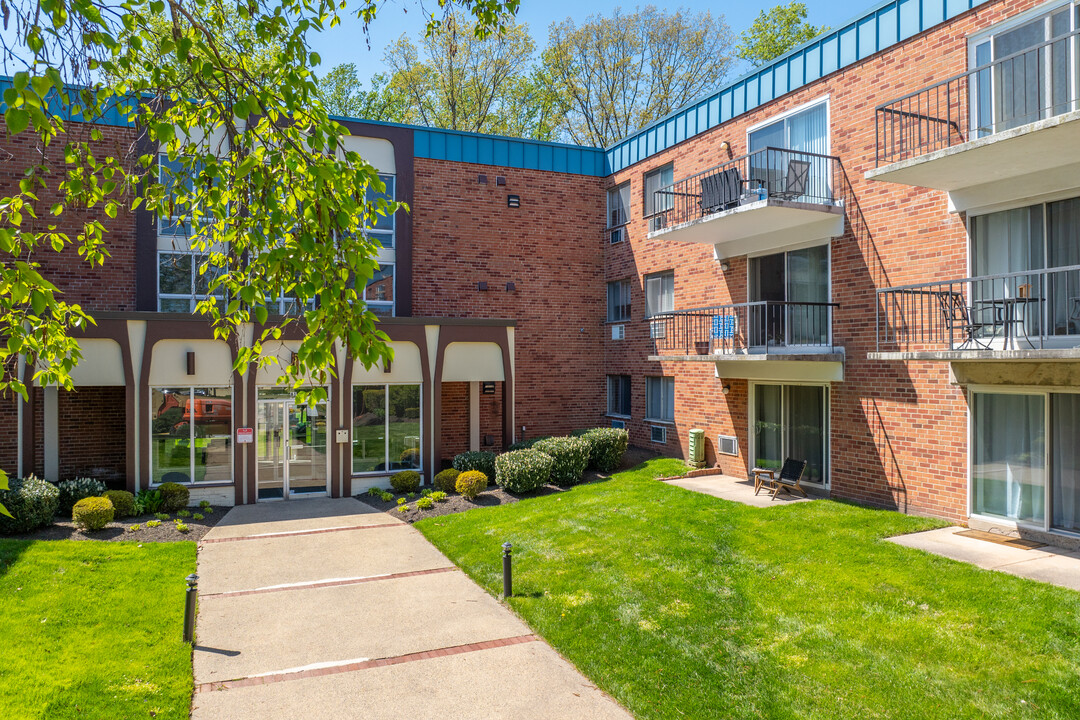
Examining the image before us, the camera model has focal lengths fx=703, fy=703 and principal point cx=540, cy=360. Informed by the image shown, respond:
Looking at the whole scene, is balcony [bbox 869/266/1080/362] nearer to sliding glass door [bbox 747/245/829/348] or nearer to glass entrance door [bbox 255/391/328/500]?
sliding glass door [bbox 747/245/829/348]

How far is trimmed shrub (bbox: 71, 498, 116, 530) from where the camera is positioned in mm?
12062

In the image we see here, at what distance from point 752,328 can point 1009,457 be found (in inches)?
229

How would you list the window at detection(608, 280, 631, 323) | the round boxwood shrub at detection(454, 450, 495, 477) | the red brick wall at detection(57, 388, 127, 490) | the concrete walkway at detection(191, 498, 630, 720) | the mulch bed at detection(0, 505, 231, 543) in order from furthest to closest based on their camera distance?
the window at detection(608, 280, 631, 323) → the round boxwood shrub at detection(454, 450, 495, 477) → the red brick wall at detection(57, 388, 127, 490) → the mulch bed at detection(0, 505, 231, 543) → the concrete walkway at detection(191, 498, 630, 720)

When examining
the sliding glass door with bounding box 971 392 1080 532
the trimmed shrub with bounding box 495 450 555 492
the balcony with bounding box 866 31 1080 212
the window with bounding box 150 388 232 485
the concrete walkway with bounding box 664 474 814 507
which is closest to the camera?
the balcony with bounding box 866 31 1080 212

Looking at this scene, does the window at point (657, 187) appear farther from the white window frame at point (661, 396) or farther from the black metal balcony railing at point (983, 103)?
the black metal balcony railing at point (983, 103)

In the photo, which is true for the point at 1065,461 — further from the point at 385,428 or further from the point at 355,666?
the point at 385,428

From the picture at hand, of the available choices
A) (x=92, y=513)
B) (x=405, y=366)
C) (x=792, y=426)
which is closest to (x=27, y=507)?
(x=92, y=513)

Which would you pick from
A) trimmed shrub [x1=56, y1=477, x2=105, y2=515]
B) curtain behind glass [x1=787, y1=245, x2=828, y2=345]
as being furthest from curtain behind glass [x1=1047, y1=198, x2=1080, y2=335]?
trimmed shrub [x1=56, y1=477, x2=105, y2=515]

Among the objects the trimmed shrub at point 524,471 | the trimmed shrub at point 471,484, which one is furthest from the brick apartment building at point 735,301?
the trimmed shrub at point 524,471

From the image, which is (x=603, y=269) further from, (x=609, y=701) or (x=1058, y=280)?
(x=609, y=701)

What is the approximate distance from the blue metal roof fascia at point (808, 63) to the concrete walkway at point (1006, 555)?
8151mm

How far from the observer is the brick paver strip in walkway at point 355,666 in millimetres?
6770

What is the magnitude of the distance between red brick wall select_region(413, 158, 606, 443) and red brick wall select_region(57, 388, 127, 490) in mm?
7656

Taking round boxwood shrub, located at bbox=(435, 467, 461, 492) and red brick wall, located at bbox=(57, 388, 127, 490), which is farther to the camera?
red brick wall, located at bbox=(57, 388, 127, 490)
